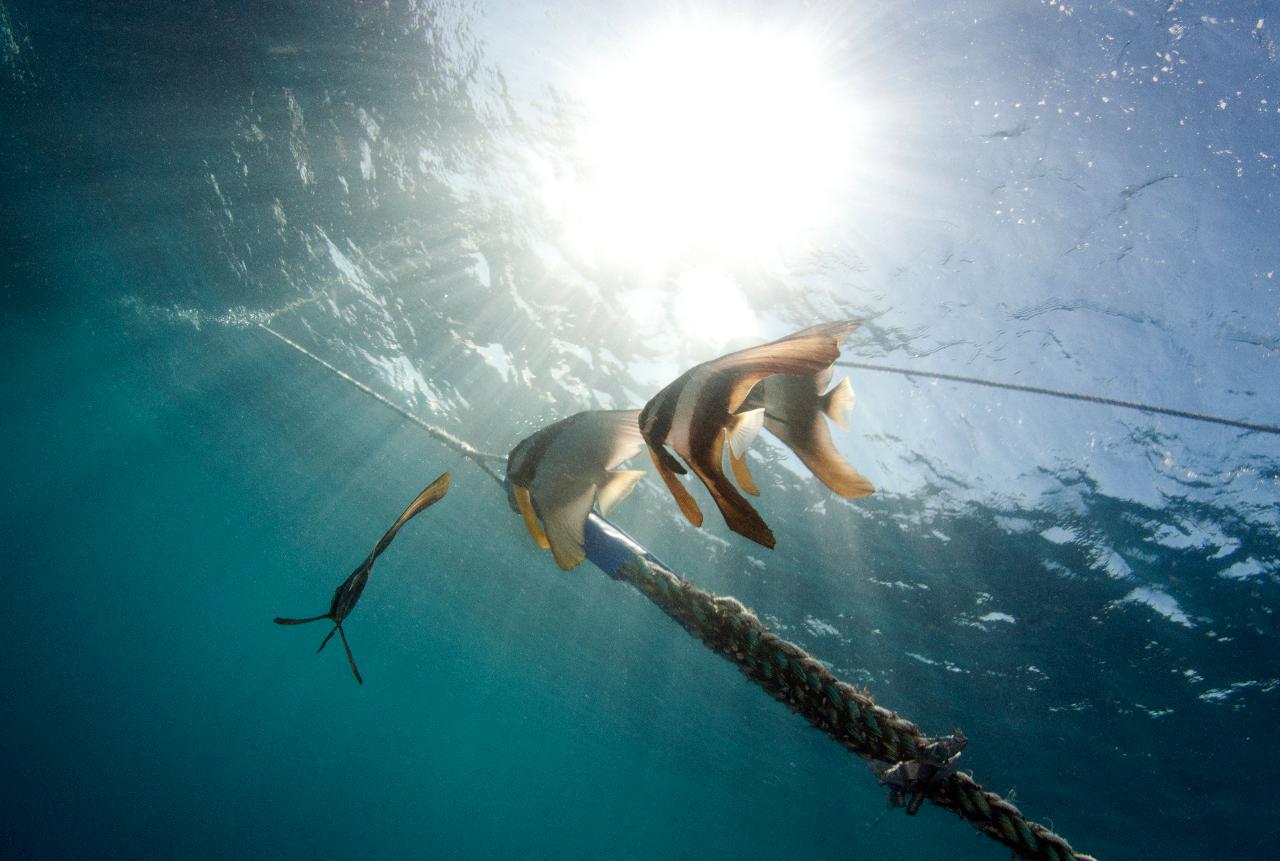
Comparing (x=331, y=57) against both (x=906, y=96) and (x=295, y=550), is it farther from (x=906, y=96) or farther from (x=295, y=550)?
(x=295, y=550)

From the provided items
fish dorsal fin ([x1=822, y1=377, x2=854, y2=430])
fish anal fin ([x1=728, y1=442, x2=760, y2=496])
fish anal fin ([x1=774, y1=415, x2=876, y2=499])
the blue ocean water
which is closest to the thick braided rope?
the blue ocean water

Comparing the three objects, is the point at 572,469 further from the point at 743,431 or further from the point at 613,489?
the point at 743,431

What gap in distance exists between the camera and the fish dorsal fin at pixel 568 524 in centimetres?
171

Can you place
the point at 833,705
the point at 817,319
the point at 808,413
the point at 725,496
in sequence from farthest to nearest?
the point at 817,319 < the point at 808,413 < the point at 833,705 < the point at 725,496

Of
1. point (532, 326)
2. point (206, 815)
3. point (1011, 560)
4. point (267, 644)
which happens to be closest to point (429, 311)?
point (532, 326)

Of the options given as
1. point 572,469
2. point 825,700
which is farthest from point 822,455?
point 572,469

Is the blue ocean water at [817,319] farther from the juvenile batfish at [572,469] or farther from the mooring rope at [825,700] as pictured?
the juvenile batfish at [572,469]

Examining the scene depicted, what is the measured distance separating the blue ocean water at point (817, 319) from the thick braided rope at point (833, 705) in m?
0.20

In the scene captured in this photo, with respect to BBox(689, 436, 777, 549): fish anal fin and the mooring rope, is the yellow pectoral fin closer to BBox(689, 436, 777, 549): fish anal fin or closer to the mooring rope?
the mooring rope

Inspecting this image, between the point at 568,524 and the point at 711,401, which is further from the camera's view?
the point at 568,524

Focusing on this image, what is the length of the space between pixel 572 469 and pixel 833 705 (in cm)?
102

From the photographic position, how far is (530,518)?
76.4 inches

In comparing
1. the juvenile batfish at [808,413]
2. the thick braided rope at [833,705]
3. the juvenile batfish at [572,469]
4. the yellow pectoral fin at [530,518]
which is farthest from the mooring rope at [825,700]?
the juvenile batfish at [808,413]

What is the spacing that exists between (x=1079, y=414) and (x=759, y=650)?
32.2ft
